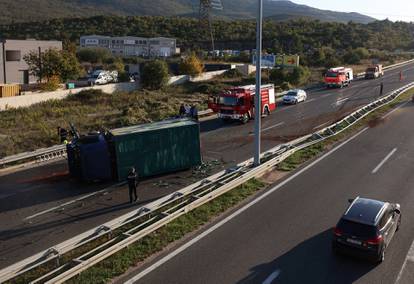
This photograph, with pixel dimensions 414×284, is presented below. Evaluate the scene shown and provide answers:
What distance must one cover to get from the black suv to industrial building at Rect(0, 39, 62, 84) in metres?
59.9

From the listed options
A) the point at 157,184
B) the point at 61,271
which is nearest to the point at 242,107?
the point at 157,184

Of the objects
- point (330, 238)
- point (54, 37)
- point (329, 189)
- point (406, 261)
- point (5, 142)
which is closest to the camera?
point (406, 261)

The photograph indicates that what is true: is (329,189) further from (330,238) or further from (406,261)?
(406,261)

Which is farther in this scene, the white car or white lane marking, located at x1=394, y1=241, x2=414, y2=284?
the white car

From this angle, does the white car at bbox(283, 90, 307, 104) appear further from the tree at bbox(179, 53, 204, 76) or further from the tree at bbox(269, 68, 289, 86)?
the tree at bbox(179, 53, 204, 76)

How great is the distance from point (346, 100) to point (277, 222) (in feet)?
110

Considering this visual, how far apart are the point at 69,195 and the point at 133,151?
129 inches

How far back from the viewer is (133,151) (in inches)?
757

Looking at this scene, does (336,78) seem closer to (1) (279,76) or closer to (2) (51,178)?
(1) (279,76)

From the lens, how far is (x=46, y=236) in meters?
13.9

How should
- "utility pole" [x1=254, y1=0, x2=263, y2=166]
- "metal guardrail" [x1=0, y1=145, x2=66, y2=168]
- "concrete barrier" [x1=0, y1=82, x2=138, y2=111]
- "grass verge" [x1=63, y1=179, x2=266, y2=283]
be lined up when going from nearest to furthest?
1. "grass verge" [x1=63, y1=179, x2=266, y2=283]
2. "utility pole" [x1=254, y1=0, x2=263, y2=166]
3. "metal guardrail" [x1=0, y1=145, x2=66, y2=168]
4. "concrete barrier" [x1=0, y1=82, x2=138, y2=111]

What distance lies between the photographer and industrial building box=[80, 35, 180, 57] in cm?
11406

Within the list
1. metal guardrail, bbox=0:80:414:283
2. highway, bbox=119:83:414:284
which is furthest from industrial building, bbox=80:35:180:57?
highway, bbox=119:83:414:284

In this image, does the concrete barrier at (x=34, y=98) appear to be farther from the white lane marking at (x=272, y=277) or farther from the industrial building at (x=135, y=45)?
the industrial building at (x=135, y=45)
